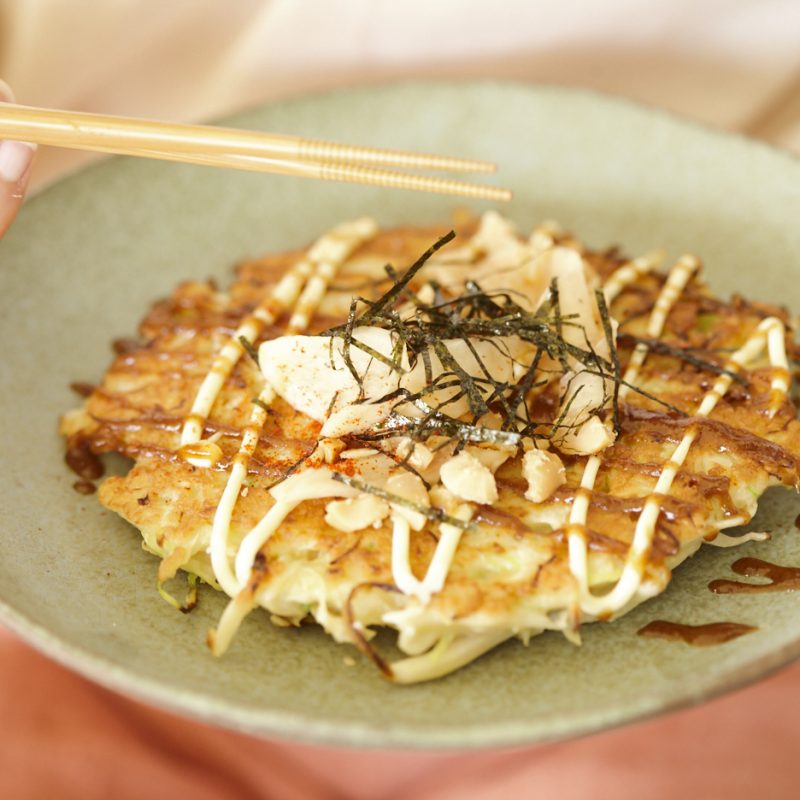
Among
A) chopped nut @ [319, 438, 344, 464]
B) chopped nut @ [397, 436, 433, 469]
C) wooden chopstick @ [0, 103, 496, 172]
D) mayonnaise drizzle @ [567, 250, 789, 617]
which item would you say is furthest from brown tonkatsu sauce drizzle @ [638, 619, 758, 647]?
wooden chopstick @ [0, 103, 496, 172]

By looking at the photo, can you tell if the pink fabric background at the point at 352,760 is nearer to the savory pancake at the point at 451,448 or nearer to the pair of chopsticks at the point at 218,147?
the savory pancake at the point at 451,448

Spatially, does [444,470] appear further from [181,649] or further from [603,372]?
[181,649]

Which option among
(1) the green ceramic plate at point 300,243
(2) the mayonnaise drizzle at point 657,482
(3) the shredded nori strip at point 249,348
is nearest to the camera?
(1) the green ceramic plate at point 300,243

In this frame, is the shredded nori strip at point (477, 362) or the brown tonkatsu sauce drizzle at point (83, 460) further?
the brown tonkatsu sauce drizzle at point (83, 460)

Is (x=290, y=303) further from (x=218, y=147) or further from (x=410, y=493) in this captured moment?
(x=410, y=493)

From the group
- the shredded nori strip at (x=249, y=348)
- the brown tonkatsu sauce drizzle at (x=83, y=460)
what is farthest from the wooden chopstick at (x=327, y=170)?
the brown tonkatsu sauce drizzle at (x=83, y=460)

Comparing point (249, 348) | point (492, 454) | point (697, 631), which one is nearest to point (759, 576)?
point (697, 631)
